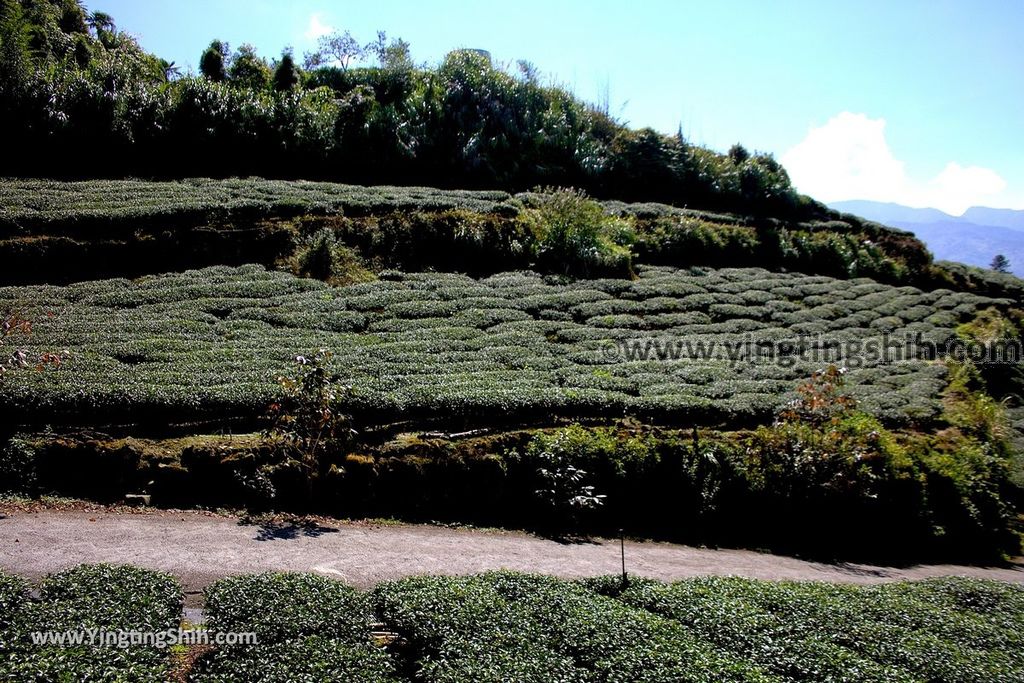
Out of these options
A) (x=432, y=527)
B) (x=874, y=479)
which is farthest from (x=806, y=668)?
(x=874, y=479)

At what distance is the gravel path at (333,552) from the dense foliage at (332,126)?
63.1 ft

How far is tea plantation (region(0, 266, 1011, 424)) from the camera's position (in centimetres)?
1085

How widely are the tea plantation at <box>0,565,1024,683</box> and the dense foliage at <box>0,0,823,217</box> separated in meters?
22.2

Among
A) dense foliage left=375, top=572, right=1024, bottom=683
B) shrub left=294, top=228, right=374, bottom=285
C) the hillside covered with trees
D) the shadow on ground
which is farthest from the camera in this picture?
shrub left=294, top=228, right=374, bottom=285

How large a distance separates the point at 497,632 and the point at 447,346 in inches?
334

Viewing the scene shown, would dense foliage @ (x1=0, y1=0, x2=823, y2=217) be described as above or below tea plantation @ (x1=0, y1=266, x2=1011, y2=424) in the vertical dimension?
above

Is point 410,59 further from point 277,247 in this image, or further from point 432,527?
point 432,527

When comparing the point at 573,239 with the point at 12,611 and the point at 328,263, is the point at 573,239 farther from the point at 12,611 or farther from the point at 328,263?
the point at 12,611

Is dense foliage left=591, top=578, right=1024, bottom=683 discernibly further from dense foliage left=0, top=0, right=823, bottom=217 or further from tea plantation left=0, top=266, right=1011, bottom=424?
dense foliage left=0, top=0, right=823, bottom=217

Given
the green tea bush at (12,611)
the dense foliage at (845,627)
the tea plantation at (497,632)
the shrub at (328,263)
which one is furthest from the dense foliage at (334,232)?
the dense foliage at (845,627)

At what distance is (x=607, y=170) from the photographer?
30.6 meters

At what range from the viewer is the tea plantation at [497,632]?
5102 millimetres

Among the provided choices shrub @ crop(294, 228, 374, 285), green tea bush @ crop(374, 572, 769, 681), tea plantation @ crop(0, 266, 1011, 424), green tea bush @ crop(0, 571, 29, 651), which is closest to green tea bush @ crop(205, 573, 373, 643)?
green tea bush @ crop(374, 572, 769, 681)

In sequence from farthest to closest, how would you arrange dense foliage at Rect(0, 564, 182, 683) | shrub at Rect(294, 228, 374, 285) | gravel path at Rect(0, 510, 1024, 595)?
1. shrub at Rect(294, 228, 374, 285)
2. gravel path at Rect(0, 510, 1024, 595)
3. dense foliage at Rect(0, 564, 182, 683)
